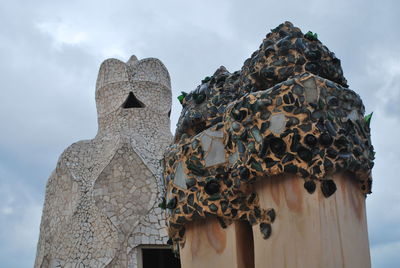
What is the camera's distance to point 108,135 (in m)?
8.95

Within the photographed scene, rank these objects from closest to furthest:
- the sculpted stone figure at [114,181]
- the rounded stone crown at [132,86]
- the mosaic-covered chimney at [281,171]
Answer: the mosaic-covered chimney at [281,171] → the sculpted stone figure at [114,181] → the rounded stone crown at [132,86]

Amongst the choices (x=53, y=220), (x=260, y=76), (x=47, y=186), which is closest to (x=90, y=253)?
(x=53, y=220)

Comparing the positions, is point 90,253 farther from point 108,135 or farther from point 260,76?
point 260,76

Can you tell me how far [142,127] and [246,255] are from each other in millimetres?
6844

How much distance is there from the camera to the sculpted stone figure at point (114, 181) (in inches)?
304

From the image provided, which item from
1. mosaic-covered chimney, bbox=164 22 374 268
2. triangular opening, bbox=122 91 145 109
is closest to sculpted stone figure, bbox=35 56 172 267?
triangular opening, bbox=122 91 145 109

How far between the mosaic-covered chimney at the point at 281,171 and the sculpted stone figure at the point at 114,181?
5.47 m

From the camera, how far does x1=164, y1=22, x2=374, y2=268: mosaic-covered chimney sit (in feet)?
6.36

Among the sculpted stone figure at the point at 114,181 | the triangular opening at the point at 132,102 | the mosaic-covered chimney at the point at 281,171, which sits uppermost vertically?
the triangular opening at the point at 132,102

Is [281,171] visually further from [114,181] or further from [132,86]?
[132,86]

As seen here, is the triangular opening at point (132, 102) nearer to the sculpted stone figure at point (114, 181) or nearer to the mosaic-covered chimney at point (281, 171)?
the sculpted stone figure at point (114, 181)

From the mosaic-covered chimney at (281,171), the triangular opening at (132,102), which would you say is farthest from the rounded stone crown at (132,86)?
the mosaic-covered chimney at (281,171)

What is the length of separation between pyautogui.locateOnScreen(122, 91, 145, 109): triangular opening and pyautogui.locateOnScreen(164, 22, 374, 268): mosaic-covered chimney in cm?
688

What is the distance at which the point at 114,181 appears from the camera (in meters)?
8.11
